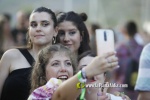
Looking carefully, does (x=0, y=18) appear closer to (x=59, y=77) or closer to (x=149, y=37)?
(x=149, y=37)

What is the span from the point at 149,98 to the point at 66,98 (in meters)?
1.91

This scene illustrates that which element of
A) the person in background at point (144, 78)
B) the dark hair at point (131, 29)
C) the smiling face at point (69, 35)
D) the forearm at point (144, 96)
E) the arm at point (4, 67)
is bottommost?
Result: the dark hair at point (131, 29)

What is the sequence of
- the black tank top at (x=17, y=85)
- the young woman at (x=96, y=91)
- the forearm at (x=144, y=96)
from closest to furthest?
the young woman at (x=96, y=91) → the black tank top at (x=17, y=85) → the forearm at (x=144, y=96)

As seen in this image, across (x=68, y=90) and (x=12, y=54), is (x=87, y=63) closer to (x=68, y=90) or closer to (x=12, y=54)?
(x=12, y=54)

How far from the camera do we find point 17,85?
6234mm

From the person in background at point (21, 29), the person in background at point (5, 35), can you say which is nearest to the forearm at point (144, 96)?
the person in background at point (5, 35)

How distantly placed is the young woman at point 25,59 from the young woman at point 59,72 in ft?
2.11

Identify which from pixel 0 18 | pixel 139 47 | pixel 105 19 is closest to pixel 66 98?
pixel 139 47

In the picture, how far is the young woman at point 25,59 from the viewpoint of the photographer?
6.23 m

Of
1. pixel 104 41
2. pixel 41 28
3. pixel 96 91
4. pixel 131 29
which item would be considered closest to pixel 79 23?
pixel 41 28

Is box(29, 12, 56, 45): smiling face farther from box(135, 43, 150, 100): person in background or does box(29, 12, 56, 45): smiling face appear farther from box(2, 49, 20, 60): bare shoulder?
box(135, 43, 150, 100): person in background

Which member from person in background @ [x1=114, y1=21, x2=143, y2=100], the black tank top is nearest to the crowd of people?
the black tank top

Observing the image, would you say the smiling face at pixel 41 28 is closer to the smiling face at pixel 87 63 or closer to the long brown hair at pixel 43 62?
the smiling face at pixel 87 63

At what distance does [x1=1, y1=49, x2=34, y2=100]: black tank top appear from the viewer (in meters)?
6.19
